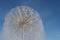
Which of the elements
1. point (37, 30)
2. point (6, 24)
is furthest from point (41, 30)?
point (6, 24)

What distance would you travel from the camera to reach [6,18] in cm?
1324

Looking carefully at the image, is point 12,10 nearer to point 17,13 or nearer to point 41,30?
point 17,13

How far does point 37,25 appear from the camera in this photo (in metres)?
13.1

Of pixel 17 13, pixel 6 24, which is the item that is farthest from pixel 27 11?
pixel 6 24

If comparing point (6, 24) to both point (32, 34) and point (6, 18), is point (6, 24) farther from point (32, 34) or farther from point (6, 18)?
point (32, 34)

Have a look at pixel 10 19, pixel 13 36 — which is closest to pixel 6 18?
pixel 10 19

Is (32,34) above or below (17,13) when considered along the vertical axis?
below

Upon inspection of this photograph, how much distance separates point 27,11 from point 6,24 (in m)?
1.44

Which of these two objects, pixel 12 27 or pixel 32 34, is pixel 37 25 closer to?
pixel 32 34

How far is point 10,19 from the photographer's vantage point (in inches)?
511

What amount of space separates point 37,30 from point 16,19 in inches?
54.7

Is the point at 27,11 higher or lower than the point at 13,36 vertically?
higher

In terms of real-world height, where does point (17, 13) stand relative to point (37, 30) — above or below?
above

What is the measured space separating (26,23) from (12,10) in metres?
1.14
